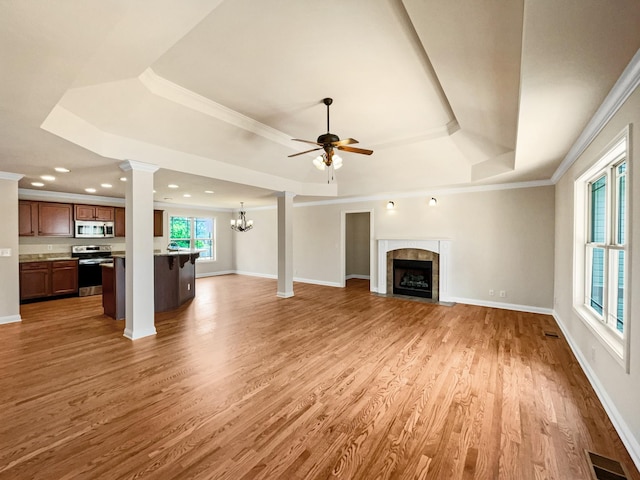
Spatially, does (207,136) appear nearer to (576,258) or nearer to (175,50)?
(175,50)

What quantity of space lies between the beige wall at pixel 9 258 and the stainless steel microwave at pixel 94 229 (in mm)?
2050

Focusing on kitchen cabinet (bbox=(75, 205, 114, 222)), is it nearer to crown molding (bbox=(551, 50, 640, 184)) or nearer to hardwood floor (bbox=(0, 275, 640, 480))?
hardwood floor (bbox=(0, 275, 640, 480))

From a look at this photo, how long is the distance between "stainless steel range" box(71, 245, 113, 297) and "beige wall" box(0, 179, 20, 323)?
1.82 meters

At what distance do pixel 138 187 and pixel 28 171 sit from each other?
7.15ft

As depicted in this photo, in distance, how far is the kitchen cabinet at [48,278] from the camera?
5.80m

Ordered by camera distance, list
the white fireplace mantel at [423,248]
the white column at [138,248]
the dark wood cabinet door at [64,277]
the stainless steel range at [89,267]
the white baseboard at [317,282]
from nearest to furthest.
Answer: the white column at [138,248] < the white fireplace mantel at [423,248] < the dark wood cabinet door at [64,277] < the stainless steel range at [89,267] < the white baseboard at [317,282]

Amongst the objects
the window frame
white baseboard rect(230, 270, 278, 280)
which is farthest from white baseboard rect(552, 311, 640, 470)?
the window frame

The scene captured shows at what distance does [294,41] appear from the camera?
2.39 metres

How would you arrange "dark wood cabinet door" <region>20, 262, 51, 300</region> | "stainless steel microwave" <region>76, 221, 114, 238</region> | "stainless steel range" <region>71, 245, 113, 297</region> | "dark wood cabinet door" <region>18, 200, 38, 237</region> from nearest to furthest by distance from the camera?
"dark wood cabinet door" <region>20, 262, 51, 300</region> → "dark wood cabinet door" <region>18, 200, 38, 237</region> → "stainless steel range" <region>71, 245, 113, 297</region> → "stainless steel microwave" <region>76, 221, 114, 238</region>

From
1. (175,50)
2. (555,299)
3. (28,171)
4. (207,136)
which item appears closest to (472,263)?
A: (555,299)

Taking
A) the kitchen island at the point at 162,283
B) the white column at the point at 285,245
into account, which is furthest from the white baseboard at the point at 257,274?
the kitchen island at the point at 162,283

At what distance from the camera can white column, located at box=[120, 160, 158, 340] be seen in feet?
12.5

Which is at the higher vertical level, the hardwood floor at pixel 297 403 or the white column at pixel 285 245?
the white column at pixel 285 245

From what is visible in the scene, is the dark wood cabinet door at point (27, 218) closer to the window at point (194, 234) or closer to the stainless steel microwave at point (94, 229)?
the stainless steel microwave at point (94, 229)
